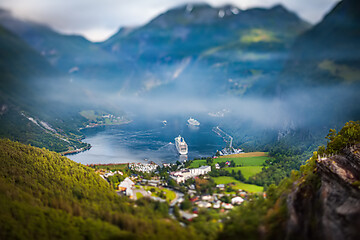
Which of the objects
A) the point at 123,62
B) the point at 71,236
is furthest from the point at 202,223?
the point at 123,62

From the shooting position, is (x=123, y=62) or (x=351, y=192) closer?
(x=351, y=192)

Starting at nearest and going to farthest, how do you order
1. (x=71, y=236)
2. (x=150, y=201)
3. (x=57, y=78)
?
(x=71, y=236), (x=150, y=201), (x=57, y=78)

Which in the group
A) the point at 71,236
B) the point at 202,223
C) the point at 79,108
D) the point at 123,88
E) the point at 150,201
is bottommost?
the point at 71,236

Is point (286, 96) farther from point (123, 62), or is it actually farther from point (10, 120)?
point (123, 62)

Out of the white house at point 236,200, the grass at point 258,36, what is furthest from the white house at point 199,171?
the grass at point 258,36

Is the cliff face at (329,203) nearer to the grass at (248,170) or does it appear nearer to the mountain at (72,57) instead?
the grass at (248,170)

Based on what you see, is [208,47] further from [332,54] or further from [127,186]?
[127,186]

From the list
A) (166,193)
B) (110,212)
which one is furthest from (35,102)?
(110,212)
